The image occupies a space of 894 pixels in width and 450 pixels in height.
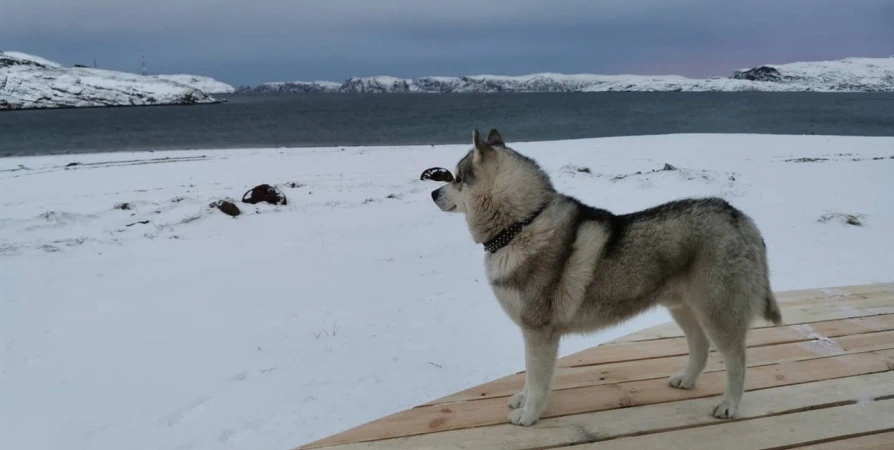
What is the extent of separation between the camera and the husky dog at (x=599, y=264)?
10.2 ft

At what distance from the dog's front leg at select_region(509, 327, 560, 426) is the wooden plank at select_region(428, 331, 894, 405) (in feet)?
1.39

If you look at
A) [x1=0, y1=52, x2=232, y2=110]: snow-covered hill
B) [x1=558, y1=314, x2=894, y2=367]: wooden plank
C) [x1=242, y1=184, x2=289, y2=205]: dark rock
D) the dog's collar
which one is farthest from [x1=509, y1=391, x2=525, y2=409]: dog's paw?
[x1=0, y1=52, x2=232, y2=110]: snow-covered hill

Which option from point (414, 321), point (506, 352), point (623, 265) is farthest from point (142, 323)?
point (623, 265)

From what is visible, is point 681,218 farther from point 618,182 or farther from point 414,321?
point 618,182

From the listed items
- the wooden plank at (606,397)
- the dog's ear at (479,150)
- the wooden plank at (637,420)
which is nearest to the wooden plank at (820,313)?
the wooden plank at (606,397)

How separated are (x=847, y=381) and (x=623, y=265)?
181 cm

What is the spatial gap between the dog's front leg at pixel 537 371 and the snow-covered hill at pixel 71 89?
5779 inches

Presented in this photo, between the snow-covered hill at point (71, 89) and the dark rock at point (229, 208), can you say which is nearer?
the dark rock at point (229, 208)

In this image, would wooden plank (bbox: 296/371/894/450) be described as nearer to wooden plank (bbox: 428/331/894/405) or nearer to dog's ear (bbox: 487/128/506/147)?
wooden plank (bbox: 428/331/894/405)

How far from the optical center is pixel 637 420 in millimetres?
3289

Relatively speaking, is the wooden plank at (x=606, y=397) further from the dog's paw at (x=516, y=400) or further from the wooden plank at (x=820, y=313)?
the wooden plank at (x=820, y=313)

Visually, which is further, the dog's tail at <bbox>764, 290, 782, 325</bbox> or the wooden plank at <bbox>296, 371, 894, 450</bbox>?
the dog's tail at <bbox>764, 290, 782, 325</bbox>

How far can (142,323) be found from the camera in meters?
6.93

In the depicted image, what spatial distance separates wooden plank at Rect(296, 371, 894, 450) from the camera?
10.1 ft
